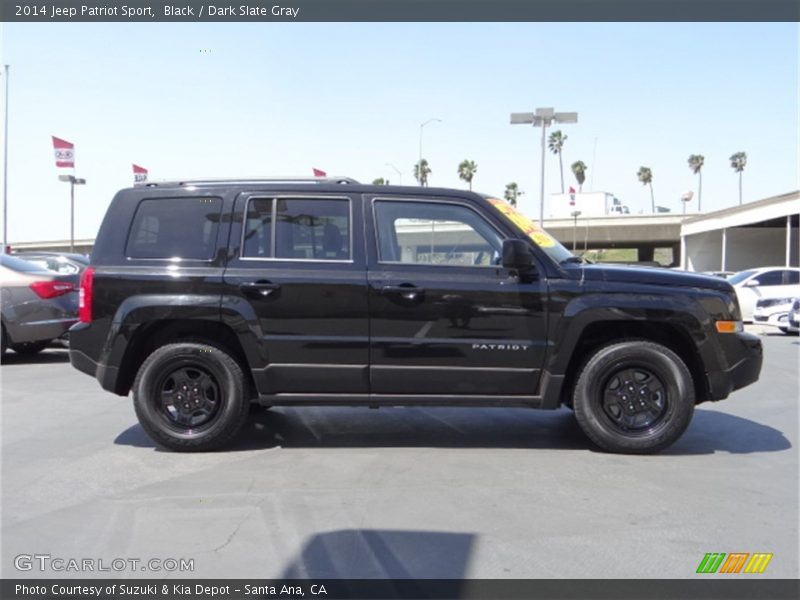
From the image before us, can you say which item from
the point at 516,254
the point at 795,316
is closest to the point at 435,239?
the point at 516,254

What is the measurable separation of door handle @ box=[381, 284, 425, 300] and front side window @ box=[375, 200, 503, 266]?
244 mm

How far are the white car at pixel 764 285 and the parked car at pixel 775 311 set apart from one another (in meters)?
0.23

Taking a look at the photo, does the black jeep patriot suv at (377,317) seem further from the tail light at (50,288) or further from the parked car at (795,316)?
the parked car at (795,316)

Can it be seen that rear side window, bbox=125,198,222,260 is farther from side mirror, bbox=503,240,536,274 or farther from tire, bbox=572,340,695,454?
tire, bbox=572,340,695,454

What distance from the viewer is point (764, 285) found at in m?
16.9

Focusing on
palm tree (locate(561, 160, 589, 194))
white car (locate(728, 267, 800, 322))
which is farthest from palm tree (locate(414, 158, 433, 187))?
palm tree (locate(561, 160, 589, 194))

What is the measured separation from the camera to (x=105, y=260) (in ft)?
16.9

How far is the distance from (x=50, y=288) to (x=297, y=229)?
5.96 m

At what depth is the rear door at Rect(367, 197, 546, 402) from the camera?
4.98m

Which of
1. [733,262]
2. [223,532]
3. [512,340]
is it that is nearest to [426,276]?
[512,340]

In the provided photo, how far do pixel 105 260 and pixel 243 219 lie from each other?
1130mm

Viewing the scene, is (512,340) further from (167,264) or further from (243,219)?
(167,264)

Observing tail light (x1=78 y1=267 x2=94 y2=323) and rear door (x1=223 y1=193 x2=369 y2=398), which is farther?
tail light (x1=78 y1=267 x2=94 y2=323)

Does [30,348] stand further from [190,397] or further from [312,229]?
[312,229]
